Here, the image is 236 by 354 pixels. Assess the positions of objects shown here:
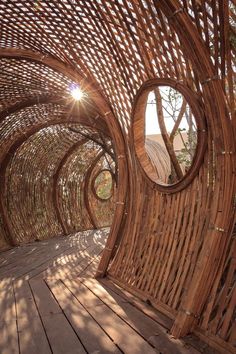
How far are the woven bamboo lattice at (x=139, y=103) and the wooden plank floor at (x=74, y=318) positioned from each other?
14cm

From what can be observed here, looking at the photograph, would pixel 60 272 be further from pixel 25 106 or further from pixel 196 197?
pixel 25 106

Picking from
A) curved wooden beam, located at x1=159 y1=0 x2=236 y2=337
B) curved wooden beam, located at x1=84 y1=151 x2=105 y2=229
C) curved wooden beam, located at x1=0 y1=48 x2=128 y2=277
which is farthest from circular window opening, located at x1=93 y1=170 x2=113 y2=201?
curved wooden beam, located at x1=159 y1=0 x2=236 y2=337

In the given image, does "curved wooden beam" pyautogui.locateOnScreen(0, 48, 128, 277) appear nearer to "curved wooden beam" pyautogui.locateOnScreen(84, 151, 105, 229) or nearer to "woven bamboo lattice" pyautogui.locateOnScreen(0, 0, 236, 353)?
"woven bamboo lattice" pyautogui.locateOnScreen(0, 0, 236, 353)

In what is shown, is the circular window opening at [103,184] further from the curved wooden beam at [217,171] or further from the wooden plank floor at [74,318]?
the curved wooden beam at [217,171]

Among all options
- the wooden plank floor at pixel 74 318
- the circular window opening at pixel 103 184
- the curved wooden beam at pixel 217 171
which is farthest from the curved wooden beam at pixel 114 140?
the circular window opening at pixel 103 184

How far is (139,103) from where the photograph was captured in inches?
104

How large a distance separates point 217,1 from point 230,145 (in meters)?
0.69

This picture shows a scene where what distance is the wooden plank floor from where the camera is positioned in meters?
1.62

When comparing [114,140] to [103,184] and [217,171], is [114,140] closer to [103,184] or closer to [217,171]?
[217,171]

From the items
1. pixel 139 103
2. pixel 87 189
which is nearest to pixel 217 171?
pixel 139 103

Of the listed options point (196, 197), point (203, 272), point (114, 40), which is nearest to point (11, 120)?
point (114, 40)

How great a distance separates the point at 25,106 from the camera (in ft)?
16.4

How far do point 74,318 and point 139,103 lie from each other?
1.64 meters

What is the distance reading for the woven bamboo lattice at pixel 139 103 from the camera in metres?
1.66
